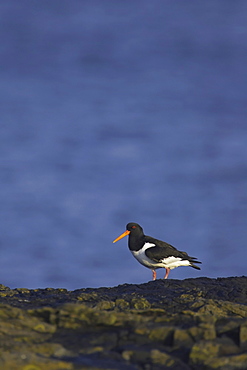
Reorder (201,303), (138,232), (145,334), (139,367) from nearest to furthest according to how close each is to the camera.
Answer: (139,367) < (145,334) < (201,303) < (138,232)

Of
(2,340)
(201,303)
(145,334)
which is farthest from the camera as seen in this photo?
(201,303)

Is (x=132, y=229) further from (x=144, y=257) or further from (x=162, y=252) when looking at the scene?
(x=162, y=252)

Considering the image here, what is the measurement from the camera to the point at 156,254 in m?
16.9

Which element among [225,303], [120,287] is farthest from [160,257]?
[225,303]

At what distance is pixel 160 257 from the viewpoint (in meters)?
16.9

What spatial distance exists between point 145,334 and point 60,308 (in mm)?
913

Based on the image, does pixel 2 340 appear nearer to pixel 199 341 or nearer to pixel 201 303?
pixel 199 341

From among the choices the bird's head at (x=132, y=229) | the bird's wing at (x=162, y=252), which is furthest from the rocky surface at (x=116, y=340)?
the bird's head at (x=132, y=229)

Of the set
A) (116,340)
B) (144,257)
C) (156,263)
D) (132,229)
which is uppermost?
(132,229)

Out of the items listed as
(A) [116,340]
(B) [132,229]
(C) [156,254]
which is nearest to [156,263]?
(C) [156,254]

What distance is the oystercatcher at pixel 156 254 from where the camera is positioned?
16953 mm

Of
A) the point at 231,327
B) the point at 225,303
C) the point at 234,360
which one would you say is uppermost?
the point at 225,303

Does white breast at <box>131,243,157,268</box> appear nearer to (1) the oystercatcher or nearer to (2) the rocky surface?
(1) the oystercatcher

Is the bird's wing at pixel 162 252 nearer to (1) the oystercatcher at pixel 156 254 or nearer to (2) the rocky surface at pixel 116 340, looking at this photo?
(1) the oystercatcher at pixel 156 254
